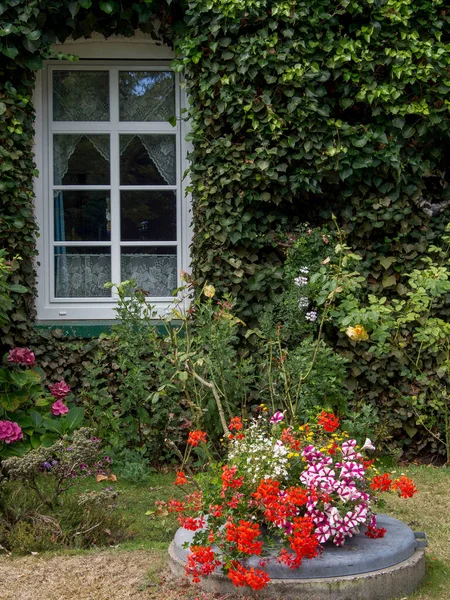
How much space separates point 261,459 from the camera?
11.1ft

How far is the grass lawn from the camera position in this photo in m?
3.26

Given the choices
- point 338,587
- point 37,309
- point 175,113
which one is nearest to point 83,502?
point 338,587

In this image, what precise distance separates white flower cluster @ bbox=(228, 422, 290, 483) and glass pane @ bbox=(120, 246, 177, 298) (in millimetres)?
3116

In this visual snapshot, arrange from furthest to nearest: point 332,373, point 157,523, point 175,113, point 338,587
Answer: point 175,113 < point 332,373 < point 157,523 < point 338,587

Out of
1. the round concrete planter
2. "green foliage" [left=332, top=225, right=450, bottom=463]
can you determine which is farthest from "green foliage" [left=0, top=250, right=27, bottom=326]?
the round concrete planter

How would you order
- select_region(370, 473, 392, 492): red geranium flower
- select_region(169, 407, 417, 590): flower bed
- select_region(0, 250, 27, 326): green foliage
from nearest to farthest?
1. select_region(169, 407, 417, 590): flower bed
2. select_region(370, 473, 392, 492): red geranium flower
3. select_region(0, 250, 27, 326): green foliage

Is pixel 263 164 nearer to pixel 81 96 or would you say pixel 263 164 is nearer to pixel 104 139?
pixel 104 139

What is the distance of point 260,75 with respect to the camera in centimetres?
599

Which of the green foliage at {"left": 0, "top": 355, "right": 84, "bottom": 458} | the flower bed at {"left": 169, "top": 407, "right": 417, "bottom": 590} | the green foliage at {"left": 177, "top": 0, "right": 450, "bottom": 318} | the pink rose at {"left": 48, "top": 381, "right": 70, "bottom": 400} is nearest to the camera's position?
the flower bed at {"left": 169, "top": 407, "right": 417, "bottom": 590}

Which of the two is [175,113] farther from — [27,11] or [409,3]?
[409,3]

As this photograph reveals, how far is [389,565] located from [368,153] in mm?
3622

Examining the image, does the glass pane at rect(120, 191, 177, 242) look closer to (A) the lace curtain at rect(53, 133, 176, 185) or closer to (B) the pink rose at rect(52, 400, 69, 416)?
(A) the lace curtain at rect(53, 133, 176, 185)

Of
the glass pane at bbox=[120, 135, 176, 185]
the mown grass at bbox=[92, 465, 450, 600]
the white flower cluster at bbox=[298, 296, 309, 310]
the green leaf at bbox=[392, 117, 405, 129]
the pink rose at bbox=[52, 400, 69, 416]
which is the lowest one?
the mown grass at bbox=[92, 465, 450, 600]

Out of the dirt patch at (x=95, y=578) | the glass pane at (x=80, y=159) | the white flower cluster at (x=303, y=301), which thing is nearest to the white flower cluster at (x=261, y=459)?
the dirt patch at (x=95, y=578)
